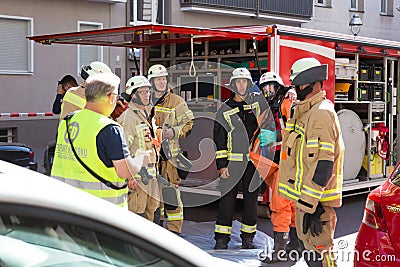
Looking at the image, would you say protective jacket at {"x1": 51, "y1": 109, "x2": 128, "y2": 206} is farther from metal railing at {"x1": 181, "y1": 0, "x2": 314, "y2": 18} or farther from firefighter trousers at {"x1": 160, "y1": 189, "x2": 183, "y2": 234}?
metal railing at {"x1": 181, "y1": 0, "x2": 314, "y2": 18}

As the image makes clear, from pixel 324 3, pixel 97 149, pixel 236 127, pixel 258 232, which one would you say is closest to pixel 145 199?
pixel 236 127

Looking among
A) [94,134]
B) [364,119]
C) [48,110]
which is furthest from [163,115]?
[48,110]

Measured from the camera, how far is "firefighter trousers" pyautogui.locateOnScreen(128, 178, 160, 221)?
24.2ft

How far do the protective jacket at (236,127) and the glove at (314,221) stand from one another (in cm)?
260

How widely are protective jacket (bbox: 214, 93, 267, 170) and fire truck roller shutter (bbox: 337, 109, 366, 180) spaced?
3.22m

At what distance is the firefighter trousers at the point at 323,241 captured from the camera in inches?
216

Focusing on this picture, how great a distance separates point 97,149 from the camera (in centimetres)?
491

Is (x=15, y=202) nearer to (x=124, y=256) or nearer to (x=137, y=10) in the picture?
(x=124, y=256)

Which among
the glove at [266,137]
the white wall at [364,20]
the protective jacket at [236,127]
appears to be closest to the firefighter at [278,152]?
the glove at [266,137]

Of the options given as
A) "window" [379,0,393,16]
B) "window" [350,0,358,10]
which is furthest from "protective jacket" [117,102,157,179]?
"window" [379,0,393,16]

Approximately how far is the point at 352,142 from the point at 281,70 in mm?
2476

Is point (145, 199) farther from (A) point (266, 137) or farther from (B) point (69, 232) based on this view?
(B) point (69, 232)

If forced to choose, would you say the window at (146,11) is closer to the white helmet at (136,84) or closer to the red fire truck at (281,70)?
the red fire truck at (281,70)

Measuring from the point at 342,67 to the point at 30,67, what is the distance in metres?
9.29
